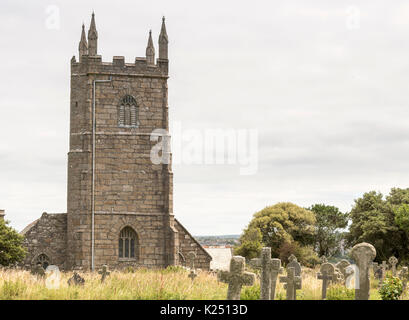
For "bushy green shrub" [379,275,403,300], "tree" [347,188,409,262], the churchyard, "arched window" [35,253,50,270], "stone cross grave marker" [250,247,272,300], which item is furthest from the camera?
"tree" [347,188,409,262]

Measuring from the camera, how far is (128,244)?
38.3 metres

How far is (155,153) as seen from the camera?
3866 centimetres

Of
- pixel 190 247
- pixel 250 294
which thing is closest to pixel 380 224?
pixel 190 247

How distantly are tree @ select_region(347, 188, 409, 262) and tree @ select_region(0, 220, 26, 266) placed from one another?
24.9 meters

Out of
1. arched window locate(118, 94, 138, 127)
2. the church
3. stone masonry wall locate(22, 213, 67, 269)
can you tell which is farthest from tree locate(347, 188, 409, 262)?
stone masonry wall locate(22, 213, 67, 269)

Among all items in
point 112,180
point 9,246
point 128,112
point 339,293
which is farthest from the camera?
point 128,112

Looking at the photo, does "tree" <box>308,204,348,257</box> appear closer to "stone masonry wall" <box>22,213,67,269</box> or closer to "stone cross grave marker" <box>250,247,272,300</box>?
"stone masonry wall" <box>22,213,67,269</box>

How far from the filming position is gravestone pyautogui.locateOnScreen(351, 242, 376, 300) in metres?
14.8

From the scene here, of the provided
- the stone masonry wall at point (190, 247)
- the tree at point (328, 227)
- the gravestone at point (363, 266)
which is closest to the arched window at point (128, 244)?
the stone masonry wall at point (190, 247)

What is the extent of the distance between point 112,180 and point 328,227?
3231 centimetres

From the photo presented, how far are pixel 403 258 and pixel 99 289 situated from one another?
36.5m

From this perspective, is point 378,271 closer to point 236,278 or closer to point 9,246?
point 9,246

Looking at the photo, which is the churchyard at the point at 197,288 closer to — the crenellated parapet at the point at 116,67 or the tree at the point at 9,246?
the tree at the point at 9,246

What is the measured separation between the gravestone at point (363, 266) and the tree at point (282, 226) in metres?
39.2
